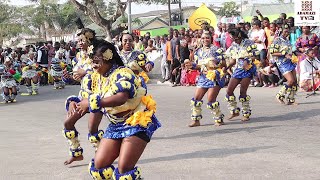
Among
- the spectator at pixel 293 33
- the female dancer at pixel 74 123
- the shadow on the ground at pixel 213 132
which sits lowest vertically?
the shadow on the ground at pixel 213 132

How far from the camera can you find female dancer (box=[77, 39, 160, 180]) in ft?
17.0

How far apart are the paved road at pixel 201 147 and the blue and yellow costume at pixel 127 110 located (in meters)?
1.41

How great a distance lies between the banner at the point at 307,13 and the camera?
559 inches

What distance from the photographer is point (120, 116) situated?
5473 millimetres

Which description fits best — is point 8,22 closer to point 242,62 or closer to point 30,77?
point 30,77

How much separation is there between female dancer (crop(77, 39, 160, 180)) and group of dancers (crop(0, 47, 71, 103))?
1021 centimetres

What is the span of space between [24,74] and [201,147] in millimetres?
11722

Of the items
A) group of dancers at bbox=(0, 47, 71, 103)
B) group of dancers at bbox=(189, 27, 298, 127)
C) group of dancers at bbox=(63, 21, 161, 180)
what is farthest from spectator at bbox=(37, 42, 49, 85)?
group of dancers at bbox=(63, 21, 161, 180)

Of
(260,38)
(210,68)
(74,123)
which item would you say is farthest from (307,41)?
(74,123)

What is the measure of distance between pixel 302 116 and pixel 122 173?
6.57 metres

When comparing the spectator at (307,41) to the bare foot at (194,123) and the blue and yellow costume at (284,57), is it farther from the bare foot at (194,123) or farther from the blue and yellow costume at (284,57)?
the bare foot at (194,123)

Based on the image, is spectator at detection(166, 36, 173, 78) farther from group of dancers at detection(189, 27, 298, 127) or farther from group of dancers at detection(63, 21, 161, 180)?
group of dancers at detection(63, 21, 161, 180)

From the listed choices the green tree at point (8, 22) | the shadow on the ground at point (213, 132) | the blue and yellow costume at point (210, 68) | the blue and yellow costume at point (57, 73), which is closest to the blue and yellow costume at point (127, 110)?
the shadow on the ground at point (213, 132)

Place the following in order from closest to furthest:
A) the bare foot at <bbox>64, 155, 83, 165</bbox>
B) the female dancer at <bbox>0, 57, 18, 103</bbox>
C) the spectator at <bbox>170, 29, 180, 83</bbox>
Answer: the bare foot at <bbox>64, 155, 83, 165</bbox>
the female dancer at <bbox>0, 57, 18, 103</bbox>
the spectator at <bbox>170, 29, 180, 83</bbox>
